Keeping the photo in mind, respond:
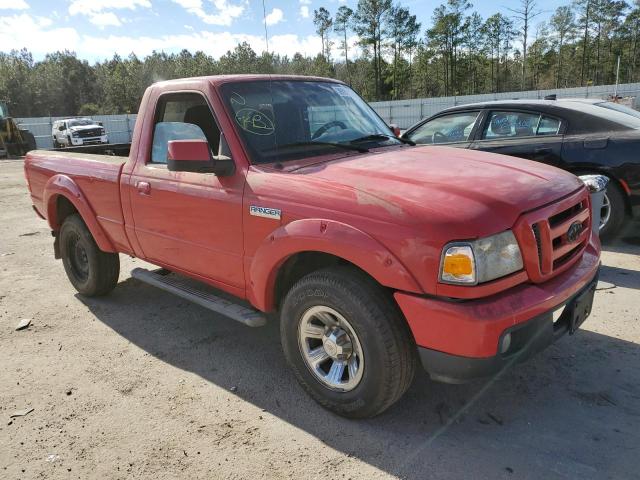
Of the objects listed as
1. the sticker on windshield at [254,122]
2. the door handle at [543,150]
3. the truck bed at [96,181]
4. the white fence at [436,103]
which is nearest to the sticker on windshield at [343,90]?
the sticker on windshield at [254,122]

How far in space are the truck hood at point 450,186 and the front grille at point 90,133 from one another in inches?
1110

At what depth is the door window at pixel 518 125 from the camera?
603cm

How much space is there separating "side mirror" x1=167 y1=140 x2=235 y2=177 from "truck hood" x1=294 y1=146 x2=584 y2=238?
551mm

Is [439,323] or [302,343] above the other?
[439,323]

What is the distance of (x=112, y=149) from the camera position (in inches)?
225

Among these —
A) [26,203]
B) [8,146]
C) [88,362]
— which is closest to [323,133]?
[88,362]

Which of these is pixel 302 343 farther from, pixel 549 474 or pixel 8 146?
pixel 8 146

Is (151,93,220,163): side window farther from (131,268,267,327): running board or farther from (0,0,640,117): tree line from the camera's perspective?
(0,0,640,117): tree line

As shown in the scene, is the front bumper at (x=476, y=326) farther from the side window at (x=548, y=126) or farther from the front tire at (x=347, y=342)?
the side window at (x=548, y=126)

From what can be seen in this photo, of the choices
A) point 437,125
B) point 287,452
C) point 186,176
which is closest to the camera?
point 287,452

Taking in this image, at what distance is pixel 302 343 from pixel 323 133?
149 centimetres

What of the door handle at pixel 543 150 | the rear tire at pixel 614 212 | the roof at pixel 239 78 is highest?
the roof at pixel 239 78

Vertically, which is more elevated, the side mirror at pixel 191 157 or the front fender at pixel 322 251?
the side mirror at pixel 191 157

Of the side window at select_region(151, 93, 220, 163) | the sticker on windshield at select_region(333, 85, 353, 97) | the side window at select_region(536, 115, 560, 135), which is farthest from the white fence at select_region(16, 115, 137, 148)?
the sticker on windshield at select_region(333, 85, 353, 97)
